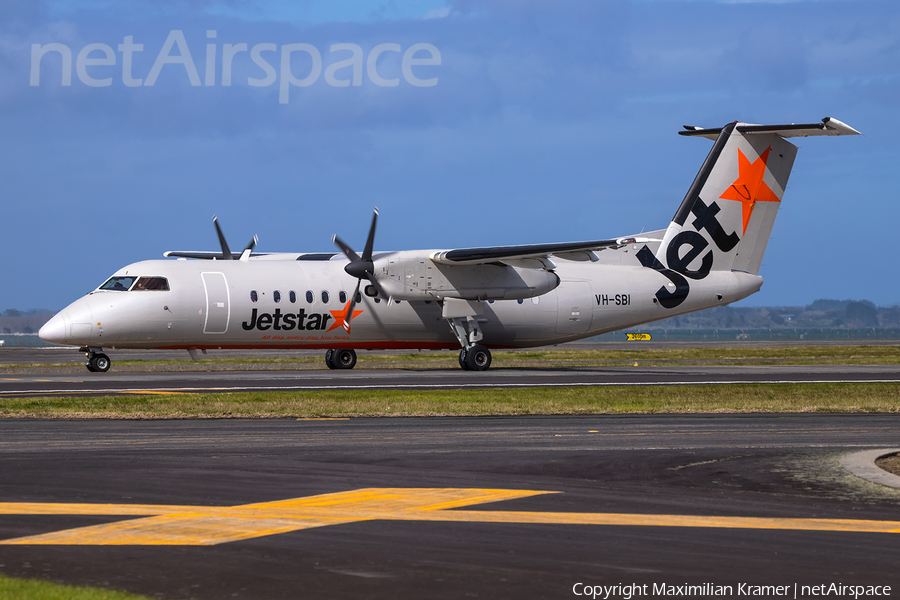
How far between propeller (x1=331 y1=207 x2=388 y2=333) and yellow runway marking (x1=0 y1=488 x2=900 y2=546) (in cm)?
2559

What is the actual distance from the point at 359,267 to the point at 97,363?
9.66m

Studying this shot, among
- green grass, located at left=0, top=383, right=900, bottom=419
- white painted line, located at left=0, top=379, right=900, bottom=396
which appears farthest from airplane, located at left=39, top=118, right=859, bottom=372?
green grass, located at left=0, top=383, right=900, bottom=419

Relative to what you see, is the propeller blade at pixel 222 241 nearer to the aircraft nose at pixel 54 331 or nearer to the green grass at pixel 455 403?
the aircraft nose at pixel 54 331

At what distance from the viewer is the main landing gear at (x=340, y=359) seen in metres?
39.4

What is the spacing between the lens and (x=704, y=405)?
22.8 meters

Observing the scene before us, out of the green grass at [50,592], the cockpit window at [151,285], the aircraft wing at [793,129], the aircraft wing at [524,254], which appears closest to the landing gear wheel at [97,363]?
the cockpit window at [151,285]

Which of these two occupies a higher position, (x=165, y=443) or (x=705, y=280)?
(x=705, y=280)

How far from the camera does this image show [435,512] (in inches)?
368

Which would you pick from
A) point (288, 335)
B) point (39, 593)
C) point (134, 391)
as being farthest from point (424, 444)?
point (288, 335)

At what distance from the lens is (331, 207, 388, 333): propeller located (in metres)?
35.6

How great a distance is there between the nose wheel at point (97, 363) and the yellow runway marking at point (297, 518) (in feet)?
86.5

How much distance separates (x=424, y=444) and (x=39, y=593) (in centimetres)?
926

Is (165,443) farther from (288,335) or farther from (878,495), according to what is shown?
(288,335)

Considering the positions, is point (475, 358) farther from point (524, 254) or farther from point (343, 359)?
point (343, 359)
